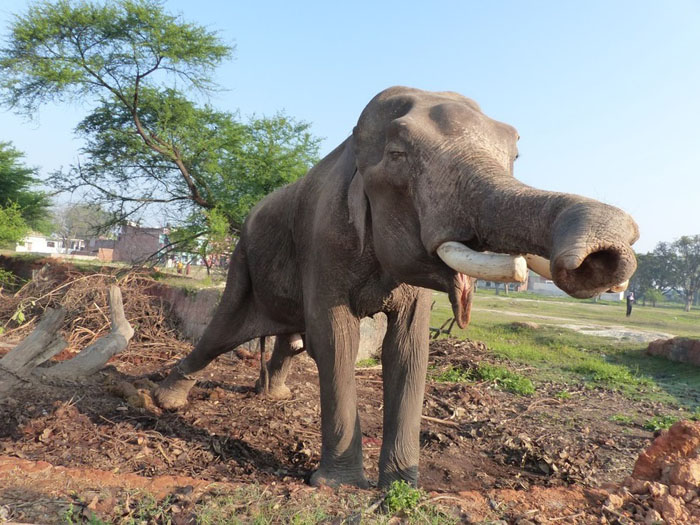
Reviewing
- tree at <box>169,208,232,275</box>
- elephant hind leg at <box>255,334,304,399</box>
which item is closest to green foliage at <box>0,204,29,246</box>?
tree at <box>169,208,232,275</box>

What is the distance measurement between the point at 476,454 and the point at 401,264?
2.50 meters

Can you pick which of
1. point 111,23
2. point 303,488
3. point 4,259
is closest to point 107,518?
A: point 303,488

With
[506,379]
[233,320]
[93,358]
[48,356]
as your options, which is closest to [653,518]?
[233,320]

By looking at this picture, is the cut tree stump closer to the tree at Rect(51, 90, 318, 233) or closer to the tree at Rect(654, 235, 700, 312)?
the tree at Rect(51, 90, 318, 233)

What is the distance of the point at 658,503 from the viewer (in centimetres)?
273

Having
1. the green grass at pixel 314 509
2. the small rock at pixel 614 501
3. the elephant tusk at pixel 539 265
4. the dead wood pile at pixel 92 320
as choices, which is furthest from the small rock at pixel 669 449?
the dead wood pile at pixel 92 320

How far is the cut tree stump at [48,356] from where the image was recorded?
4.88 meters

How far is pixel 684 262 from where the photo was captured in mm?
56344

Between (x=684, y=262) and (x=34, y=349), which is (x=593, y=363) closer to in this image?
(x=34, y=349)

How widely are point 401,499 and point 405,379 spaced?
38.7 inches

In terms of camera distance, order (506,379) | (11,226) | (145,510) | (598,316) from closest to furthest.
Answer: (145,510) → (506,379) → (11,226) → (598,316)

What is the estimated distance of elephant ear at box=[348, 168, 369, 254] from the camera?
313cm

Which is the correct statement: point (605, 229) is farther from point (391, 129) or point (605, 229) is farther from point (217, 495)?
point (217, 495)

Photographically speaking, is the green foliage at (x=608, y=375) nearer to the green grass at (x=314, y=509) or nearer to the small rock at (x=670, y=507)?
the small rock at (x=670, y=507)
